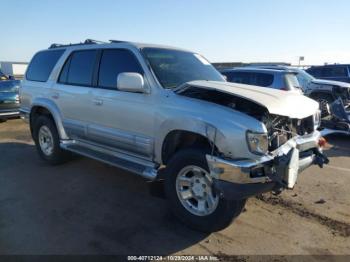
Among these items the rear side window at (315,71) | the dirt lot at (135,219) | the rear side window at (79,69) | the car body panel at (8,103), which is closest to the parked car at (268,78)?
the dirt lot at (135,219)

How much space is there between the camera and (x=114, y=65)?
15.7 ft

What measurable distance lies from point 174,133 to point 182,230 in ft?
3.49

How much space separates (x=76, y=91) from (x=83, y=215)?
2.02m

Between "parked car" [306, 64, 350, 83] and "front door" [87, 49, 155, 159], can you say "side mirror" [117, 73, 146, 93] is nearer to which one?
"front door" [87, 49, 155, 159]

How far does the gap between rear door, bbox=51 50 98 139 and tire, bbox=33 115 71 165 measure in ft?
1.27

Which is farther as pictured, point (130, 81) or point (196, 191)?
point (130, 81)

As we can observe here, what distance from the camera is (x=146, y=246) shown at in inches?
135

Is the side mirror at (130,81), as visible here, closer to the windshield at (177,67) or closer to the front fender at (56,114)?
the windshield at (177,67)

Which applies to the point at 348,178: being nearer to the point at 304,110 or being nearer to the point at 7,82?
the point at 304,110

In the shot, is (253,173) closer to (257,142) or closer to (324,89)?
(257,142)

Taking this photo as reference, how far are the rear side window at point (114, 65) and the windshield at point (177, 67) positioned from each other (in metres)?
0.21

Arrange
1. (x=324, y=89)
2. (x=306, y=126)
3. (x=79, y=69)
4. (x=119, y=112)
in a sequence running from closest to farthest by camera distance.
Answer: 1. (x=306, y=126)
2. (x=119, y=112)
3. (x=79, y=69)
4. (x=324, y=89)

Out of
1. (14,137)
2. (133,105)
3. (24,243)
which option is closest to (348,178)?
(133,105)

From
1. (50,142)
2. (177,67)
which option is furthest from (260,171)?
(50,142)
